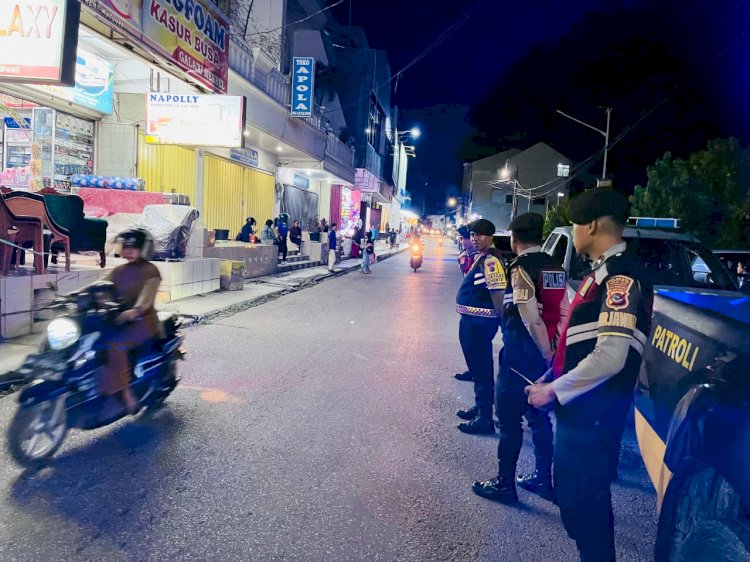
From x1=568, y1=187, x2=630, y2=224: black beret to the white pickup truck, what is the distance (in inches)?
24.2

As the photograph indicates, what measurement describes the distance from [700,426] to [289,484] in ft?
8.76

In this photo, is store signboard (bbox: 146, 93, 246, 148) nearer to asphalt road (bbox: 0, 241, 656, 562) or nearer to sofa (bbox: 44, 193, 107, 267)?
sofa (bbox: 44, 193, 107, 267)

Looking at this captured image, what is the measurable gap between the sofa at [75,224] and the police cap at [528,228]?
27.7 ft

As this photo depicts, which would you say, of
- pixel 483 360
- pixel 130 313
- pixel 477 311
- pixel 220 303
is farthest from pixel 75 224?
pixel 483 360

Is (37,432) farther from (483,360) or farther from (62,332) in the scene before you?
(483,360)

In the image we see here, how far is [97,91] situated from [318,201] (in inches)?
861

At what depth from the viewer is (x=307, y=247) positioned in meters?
25.9

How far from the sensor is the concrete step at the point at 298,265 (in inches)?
805

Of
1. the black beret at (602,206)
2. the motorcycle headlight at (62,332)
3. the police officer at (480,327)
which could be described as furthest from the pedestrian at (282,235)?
the black beret at (602,206)

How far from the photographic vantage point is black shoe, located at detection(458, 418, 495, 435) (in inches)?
200

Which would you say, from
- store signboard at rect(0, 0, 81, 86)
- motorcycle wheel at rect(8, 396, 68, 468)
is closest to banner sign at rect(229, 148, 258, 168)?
store signboard at rect(0, 0, 81, 86)

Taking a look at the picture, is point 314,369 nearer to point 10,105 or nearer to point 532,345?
point 532,345

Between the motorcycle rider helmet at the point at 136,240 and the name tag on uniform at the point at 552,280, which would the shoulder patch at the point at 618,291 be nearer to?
the name tag on uniform at the point at 552,280

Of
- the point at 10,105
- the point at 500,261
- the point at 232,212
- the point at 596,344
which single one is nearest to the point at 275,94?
the point at 232,212
